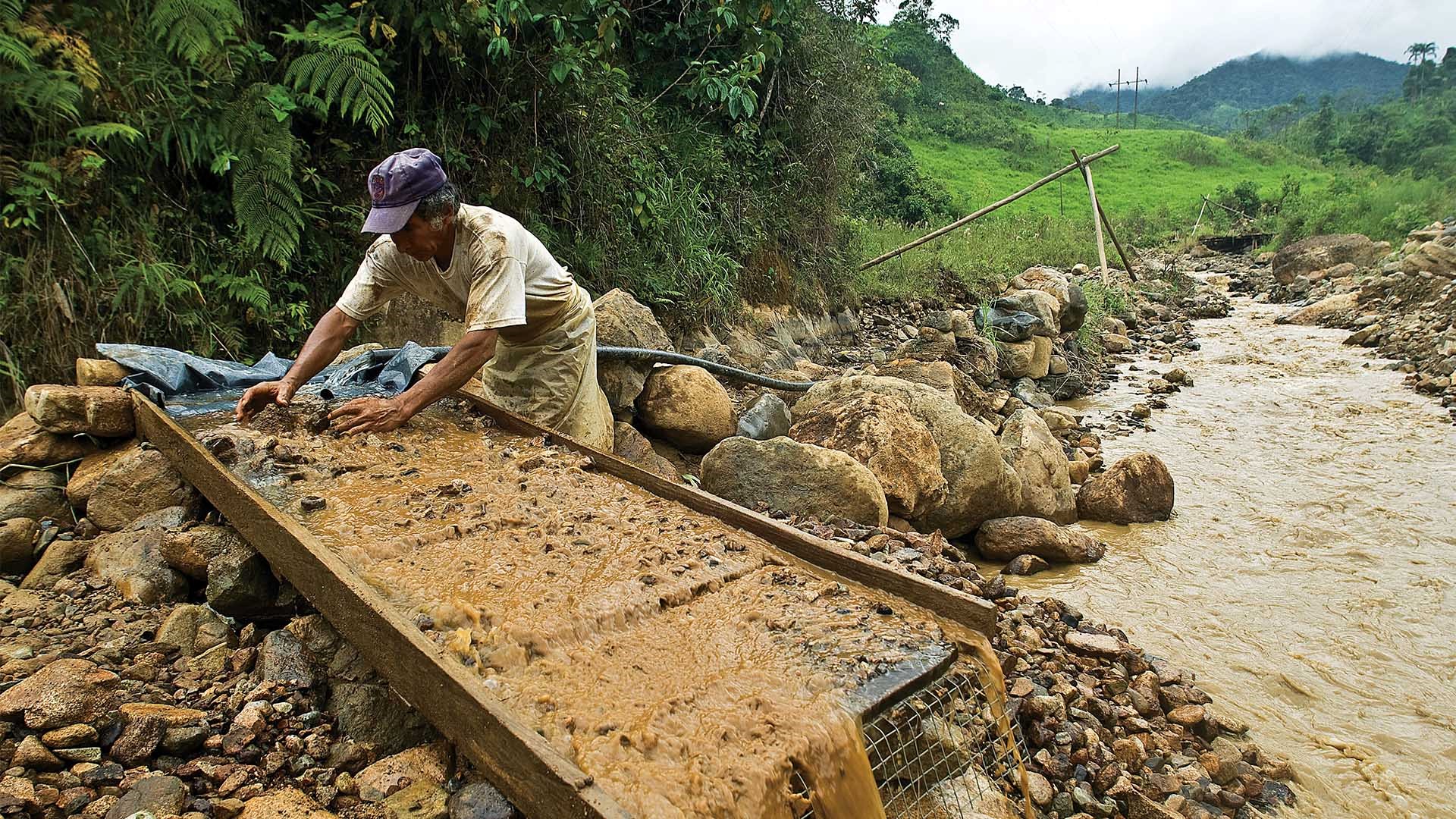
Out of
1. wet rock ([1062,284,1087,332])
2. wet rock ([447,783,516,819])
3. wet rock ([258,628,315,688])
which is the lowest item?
wet rock ([1062,284,1087,332])

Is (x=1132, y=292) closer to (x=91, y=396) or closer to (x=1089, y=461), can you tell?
(x=1089, y=461)

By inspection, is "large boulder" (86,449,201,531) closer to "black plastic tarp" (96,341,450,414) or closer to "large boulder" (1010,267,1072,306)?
"black plastic tarp" (96,341,450,414)

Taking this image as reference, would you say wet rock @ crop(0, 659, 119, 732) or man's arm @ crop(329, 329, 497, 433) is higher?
man's arm @ crop(329, 329, 497, 433)

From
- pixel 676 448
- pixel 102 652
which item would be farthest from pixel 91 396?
pixel 676 448

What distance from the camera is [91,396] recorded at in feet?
10.7

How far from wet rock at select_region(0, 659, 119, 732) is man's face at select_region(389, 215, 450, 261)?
5.63 feet

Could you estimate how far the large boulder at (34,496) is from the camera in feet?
9.84

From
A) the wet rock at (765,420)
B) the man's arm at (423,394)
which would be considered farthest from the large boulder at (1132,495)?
the man's arm at (423,394)

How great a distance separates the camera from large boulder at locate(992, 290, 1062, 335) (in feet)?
31.1

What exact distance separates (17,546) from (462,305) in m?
1.82

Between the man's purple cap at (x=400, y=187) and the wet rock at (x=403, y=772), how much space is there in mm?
1899

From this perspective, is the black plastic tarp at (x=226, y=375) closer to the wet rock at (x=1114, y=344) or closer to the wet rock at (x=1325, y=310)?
the wet rock at (x=1114, y=344)

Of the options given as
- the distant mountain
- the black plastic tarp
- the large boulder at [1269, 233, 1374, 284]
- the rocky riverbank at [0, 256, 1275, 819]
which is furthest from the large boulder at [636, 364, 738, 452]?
the distant mountain

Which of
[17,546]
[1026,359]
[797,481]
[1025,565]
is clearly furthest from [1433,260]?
[17,546]
